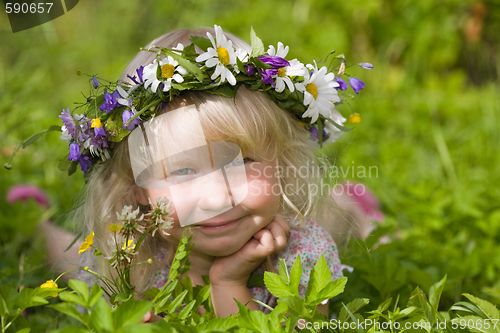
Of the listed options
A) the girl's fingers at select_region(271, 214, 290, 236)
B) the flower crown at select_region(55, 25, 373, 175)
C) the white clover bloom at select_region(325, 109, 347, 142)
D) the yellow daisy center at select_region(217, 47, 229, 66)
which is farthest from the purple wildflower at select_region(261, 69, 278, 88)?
the girl's fingers at select_region(271, 214, 290, 236)

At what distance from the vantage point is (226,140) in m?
1.28

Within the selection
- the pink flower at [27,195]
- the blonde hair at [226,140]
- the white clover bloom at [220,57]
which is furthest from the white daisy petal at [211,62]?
the pink flower at [27,195]

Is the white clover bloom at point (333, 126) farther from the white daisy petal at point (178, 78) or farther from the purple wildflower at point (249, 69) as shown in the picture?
the white daisy petal at point (178, 78)

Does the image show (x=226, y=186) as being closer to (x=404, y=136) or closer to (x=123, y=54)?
(x=404, y=136)

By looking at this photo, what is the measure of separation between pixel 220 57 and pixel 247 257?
0.56 m

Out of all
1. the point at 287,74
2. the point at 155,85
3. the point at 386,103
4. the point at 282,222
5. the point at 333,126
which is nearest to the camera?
the point at 155,85

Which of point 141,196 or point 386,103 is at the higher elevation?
point 141,196

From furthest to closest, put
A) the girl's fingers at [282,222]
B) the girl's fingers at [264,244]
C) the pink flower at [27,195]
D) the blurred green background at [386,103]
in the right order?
the pink flower at [27,195]
the blurred green background at [386,103]
the girl's fingers at [282,222]
the girl's fingers at [264,244]

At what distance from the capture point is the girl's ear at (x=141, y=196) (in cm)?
142

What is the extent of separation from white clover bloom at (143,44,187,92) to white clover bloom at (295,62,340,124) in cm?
36

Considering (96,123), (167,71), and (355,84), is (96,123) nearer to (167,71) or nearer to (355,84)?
(167,71)

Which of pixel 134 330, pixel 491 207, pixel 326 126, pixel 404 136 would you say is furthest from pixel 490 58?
pixel 134 330

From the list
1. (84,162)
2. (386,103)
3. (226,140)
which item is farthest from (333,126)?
(386,103)

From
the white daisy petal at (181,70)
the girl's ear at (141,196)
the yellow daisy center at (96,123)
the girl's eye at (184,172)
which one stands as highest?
the white daisy petal at (181,70)
